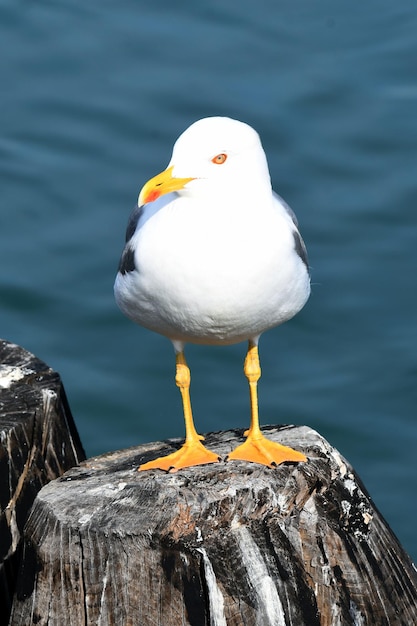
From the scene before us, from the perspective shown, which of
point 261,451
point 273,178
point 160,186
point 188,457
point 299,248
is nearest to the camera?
point 160,186

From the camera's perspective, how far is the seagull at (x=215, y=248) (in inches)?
185

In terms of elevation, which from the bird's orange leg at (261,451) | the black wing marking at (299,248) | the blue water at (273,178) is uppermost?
the blue water at (273,178)

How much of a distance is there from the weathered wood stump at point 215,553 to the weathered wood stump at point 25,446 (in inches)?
13.9

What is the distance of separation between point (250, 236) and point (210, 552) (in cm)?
118

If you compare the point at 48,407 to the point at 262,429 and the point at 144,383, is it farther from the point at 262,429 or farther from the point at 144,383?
the point at 144,383

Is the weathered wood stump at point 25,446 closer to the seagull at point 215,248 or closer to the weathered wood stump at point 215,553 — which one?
the weathered wood stump at point 215,553

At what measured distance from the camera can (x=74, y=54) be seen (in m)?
11.4

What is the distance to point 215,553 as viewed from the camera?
14.3 ft

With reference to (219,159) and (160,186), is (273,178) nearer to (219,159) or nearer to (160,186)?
(219,159)

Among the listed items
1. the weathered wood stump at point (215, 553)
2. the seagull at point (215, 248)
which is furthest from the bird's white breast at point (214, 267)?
the weathered wood stump at point (215, 553)

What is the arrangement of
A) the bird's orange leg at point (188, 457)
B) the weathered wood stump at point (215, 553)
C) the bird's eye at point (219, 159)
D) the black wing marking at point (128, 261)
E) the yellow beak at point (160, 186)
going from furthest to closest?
the black wing marking at point (128, 261)
the bird's orange leg at point (188, 457)
the bird's eye at point (219, 159)
the yellow beak at point (160, 186)
the weathered wood stump at point (215, 553)

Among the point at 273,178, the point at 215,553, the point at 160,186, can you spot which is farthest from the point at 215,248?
the point at 273,178

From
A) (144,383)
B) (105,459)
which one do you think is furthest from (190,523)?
A: (144,383)

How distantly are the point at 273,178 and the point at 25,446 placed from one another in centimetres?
500
